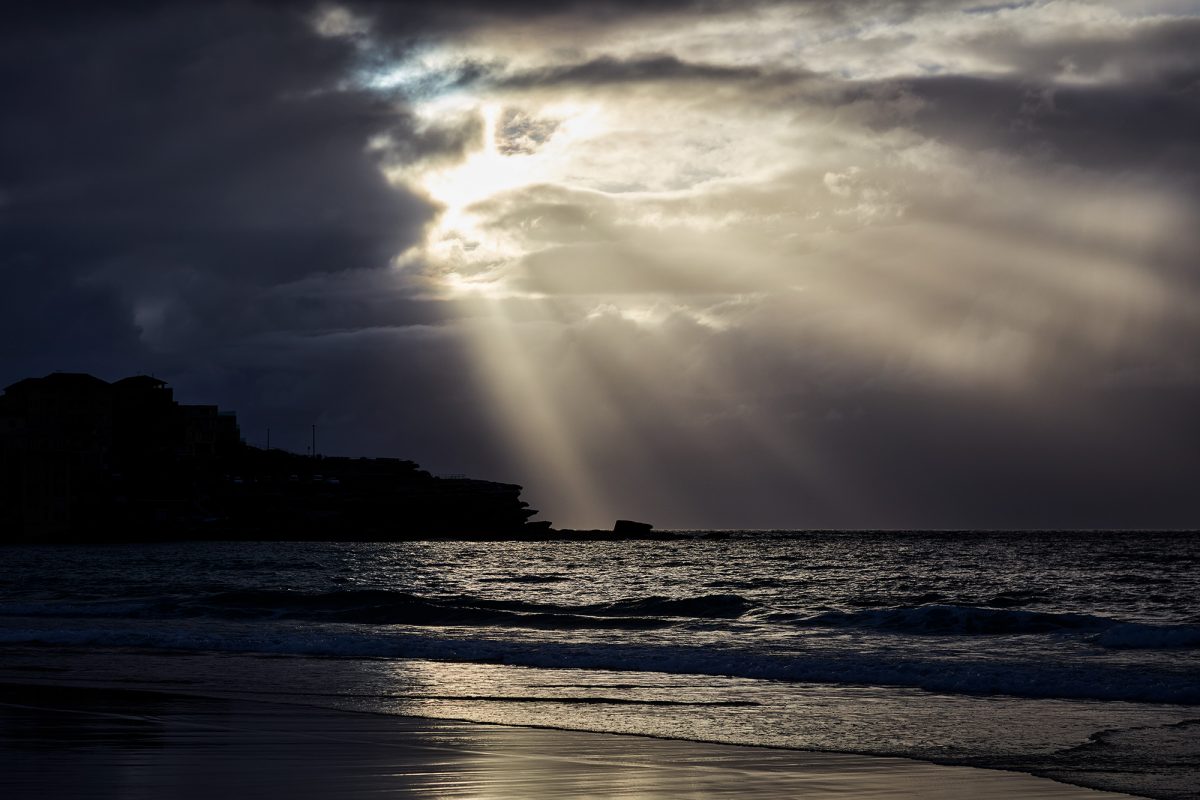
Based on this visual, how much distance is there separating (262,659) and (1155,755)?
19928 mm

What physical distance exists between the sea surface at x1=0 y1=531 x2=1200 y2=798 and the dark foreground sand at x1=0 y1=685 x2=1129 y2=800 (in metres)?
1.24

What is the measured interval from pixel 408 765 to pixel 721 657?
14.3 m

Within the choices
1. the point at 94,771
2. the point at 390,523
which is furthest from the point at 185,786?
the point at 390,523

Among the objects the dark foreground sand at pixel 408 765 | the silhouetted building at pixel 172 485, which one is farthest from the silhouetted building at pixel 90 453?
the dark foreground sand at pixel 408 765

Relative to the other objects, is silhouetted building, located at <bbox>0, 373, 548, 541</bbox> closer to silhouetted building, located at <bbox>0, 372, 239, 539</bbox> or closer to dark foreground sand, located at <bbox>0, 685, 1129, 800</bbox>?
silhouetted building, located at <bbox>0, 372, 239, 539</bbox>

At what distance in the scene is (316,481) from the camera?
184750 millimetres

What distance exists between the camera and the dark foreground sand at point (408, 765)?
38.7 feet

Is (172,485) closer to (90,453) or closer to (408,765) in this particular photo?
(90,453)

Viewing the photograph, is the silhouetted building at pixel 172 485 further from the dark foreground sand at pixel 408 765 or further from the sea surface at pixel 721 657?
the dark foreground sand at pixel 408 765

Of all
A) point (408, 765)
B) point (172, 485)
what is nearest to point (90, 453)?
point (172, 485)

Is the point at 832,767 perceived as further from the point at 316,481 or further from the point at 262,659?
the point at 316,481

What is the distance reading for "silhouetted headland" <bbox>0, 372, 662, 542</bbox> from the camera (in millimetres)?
147250

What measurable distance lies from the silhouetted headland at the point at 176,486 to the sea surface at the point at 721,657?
93.6 meters

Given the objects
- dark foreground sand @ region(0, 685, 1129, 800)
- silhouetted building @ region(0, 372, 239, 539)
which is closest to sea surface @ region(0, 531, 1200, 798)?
dark foreground sand @ region(0, 685, 1129, 800)
